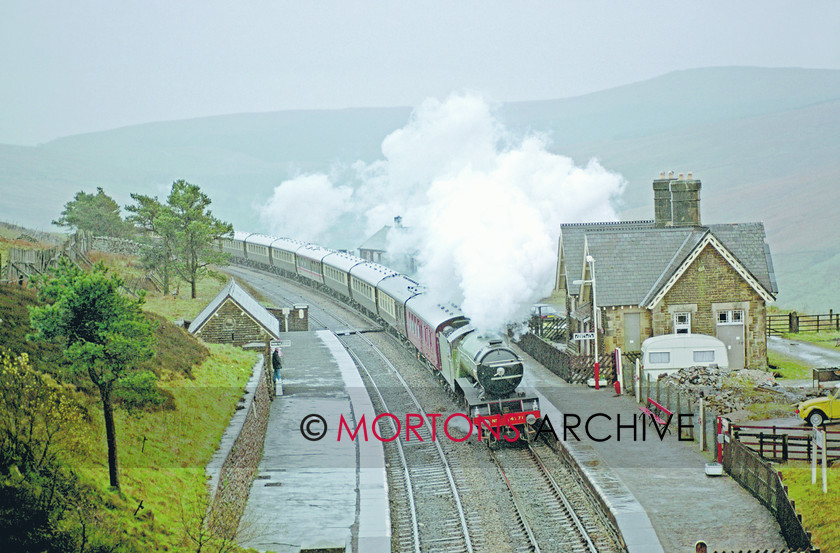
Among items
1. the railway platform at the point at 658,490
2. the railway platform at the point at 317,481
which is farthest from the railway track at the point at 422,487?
the railway platform at the point at 658,490

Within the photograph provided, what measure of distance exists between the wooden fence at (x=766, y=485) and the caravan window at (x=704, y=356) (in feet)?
38.0

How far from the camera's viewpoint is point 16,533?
13469 mm

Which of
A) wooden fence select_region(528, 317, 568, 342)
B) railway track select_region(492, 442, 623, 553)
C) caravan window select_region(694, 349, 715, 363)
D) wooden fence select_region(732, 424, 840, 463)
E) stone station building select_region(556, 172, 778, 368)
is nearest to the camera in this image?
railway track select_region(492, 442, 623, 553)

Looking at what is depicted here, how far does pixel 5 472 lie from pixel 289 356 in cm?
2573

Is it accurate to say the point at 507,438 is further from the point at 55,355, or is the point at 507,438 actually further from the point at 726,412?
the point at 55,355

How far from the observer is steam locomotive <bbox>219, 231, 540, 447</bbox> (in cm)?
2453

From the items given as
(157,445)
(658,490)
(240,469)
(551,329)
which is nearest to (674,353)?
(551,329)

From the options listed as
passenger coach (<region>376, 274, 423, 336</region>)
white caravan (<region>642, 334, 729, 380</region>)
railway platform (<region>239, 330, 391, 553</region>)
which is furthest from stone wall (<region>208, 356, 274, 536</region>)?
white caravan (<region>642, 334, 729, 380</region>)

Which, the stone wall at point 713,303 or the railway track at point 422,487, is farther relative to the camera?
the stone wall at point 713,303

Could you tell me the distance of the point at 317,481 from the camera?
22.0m

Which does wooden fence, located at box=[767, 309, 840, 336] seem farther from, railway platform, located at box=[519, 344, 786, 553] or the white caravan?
railway platform, located at box=[519, 344, 786, 553]

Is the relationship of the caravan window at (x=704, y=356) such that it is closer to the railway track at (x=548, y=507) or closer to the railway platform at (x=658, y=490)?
the railway platform at (x=658, y=490)

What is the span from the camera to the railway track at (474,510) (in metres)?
18.1

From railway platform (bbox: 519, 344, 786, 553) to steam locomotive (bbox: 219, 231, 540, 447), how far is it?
1.85 meters
